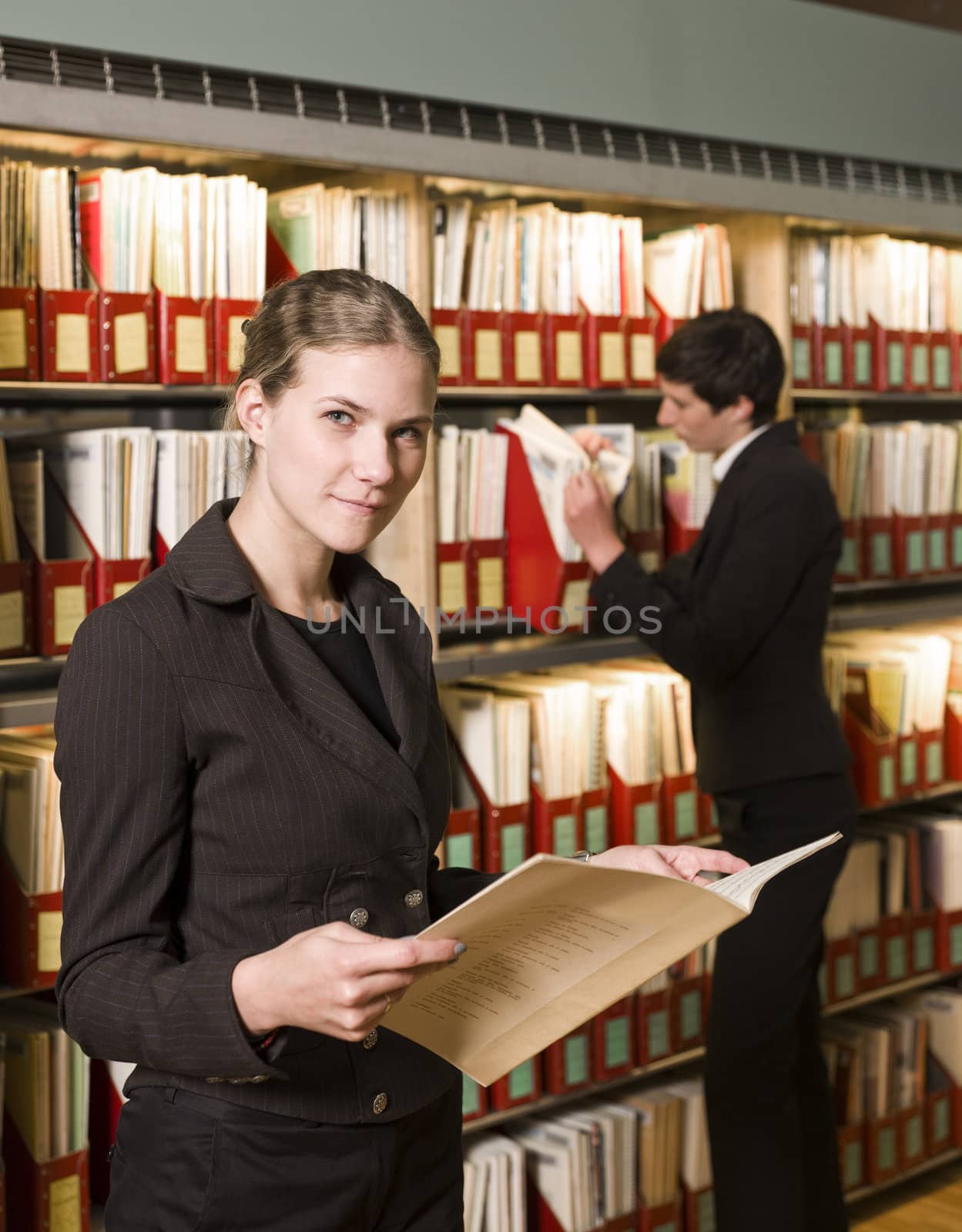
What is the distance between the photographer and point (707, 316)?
2631mm

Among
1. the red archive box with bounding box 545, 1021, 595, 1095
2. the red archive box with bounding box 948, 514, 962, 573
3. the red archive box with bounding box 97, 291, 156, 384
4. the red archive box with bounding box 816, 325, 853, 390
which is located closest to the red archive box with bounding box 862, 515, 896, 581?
the red archive box with bounding box 948, 514, 962, 573

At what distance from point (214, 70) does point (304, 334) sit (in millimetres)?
1061

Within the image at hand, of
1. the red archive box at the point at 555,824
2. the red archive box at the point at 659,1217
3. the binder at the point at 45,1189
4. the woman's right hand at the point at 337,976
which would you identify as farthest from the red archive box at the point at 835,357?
the woman's right hand at the point at 337,976

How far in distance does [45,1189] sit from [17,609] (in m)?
0.89

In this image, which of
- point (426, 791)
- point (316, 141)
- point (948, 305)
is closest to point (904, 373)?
point (948, 305)

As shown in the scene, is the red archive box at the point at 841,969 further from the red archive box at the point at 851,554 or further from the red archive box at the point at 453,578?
the red archive box at the point at 453,578

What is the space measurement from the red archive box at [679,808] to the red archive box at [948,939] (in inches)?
36.3

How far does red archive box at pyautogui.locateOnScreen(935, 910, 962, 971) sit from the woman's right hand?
2695 millimetres

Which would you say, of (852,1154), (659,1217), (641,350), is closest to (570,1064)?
(659,1217)

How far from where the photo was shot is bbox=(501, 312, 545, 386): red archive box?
104 inches

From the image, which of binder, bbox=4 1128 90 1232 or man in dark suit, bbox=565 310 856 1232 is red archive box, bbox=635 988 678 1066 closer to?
man in dark suit, bbox=565 310 856 1232

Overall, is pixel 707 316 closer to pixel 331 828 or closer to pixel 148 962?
pixel 331 828

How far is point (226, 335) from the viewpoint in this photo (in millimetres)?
2283

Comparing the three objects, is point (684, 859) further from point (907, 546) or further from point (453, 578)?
point (907, 546)
